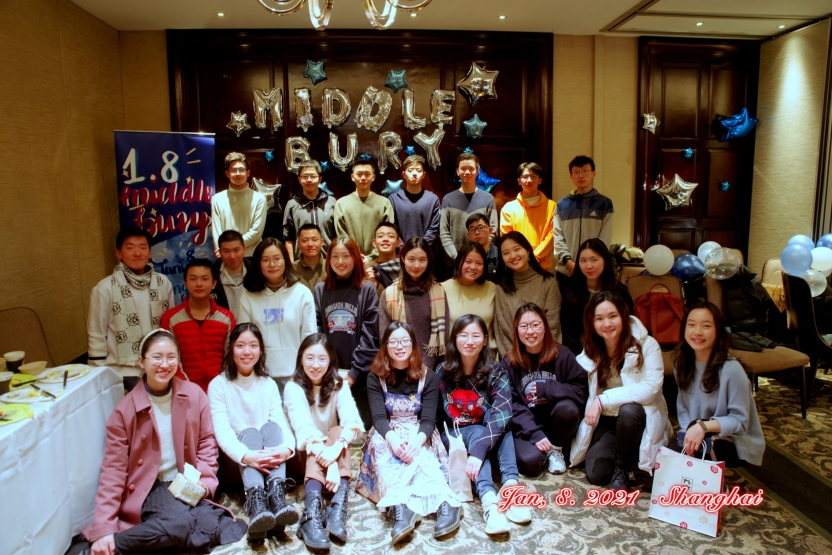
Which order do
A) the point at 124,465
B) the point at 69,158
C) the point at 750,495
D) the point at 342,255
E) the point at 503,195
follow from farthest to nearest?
the point at 503,195 → the point at 69,158 → the point at 342,255 → the point at 750,495 → the point at 124,465

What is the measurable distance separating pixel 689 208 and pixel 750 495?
350 centimetres

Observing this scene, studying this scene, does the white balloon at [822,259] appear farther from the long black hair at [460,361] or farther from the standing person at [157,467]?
the standing person at [157,467]

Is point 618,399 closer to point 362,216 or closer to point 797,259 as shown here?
point 797,259

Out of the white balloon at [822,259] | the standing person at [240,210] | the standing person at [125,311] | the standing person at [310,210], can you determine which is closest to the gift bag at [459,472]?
the standing person at [125,311]

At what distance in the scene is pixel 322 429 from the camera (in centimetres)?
261

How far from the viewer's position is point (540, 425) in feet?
8.89

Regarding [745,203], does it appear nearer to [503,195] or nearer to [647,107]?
[647,107]

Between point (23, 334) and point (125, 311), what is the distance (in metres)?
0.61

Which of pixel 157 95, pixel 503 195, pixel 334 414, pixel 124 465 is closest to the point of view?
pixel 124 465

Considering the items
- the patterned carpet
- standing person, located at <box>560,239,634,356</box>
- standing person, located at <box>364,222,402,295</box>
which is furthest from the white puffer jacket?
standing person, located at <box>364,222,402,295</box>

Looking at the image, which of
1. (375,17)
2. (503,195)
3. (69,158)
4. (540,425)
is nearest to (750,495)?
(540,425)

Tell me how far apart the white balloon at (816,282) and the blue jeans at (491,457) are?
2.58 meters

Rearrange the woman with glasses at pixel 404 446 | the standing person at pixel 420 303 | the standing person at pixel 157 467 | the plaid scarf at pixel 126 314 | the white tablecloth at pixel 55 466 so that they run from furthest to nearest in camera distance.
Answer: the standing person at pixel 420 303 → the plaid scarf at pixel 126 314 → the woman with glasses at pixel 404 446 → the standing person at pixel 157 467 → the white tablecloth at pixel 55 466

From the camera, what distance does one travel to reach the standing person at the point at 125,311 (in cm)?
274
